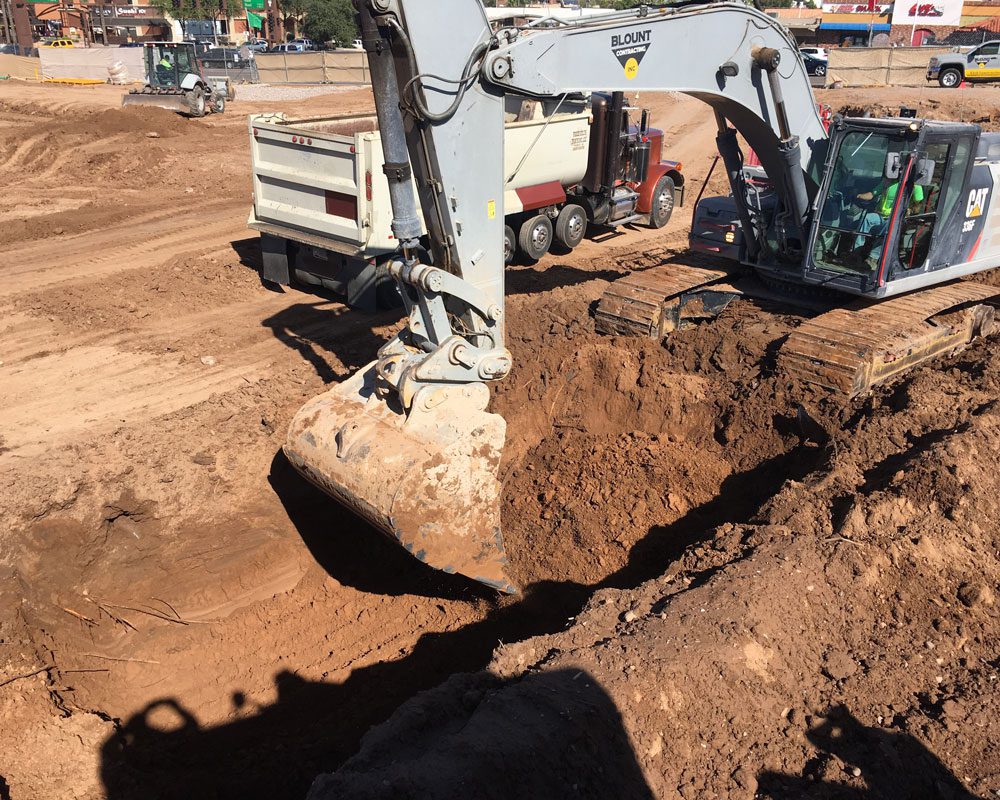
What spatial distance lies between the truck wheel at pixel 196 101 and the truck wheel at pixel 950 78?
26.2m

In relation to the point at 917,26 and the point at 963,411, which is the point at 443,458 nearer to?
the point at 963,411

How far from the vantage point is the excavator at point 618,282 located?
5211mm

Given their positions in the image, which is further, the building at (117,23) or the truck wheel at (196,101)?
the building at (117,23)

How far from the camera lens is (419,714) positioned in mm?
4156

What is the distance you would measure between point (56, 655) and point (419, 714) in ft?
9.98

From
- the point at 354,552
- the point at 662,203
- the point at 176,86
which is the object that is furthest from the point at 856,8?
the point at 354,552

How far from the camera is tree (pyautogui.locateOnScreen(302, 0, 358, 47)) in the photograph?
50062 mm

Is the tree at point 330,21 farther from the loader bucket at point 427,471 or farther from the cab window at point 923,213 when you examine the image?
the loader bucket at point 427,471

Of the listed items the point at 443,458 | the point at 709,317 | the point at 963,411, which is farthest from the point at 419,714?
the point at 709,317

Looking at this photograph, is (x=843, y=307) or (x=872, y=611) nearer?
(x=872, y=611)

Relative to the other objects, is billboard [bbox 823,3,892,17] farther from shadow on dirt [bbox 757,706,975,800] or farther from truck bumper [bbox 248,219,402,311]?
shadow on dirt [bbox 757,706,975,800]

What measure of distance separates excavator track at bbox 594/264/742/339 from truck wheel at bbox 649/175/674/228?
6328 mm

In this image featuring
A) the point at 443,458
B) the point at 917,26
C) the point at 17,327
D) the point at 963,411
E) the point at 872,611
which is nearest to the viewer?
the point at 872,611

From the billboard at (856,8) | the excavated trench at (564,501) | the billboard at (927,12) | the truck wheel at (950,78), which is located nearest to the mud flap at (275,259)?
the excavated trench at (564,501)
